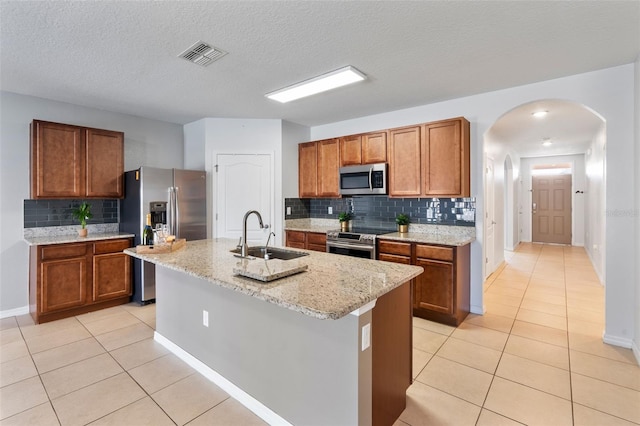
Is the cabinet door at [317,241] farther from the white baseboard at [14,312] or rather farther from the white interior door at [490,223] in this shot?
the white baseboard at [14,312]

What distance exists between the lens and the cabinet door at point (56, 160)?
136 inches

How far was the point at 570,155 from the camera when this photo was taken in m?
8.14

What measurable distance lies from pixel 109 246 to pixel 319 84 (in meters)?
3.16

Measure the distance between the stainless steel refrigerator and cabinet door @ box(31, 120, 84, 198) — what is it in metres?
0.56

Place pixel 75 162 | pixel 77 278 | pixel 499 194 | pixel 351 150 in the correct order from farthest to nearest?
pixel 499 194
pixel 351 150
pixel 75 162
pixel 77 278

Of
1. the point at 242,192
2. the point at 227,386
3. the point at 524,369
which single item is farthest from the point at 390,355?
the point at 242,192

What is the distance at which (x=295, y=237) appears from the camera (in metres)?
4.70

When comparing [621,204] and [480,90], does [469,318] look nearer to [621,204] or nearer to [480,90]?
[621,204]

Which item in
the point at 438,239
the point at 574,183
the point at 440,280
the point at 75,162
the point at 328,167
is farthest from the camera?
the point at 574,183

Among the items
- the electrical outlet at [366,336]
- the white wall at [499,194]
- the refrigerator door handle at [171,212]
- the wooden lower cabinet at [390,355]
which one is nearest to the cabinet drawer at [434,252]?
the wooden lower cabinet at [390,355]

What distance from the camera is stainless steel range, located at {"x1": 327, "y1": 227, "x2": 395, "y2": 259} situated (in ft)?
12.3

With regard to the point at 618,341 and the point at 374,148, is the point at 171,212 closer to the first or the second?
the point at 374,148

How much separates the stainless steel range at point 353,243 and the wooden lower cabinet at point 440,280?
27cm

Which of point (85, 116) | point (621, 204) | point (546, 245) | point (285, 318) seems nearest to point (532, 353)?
point (621, 204)
